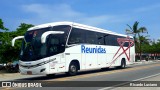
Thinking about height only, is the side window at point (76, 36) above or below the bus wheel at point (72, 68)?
above

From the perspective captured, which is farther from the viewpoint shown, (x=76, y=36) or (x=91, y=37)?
(x=91, y=37)

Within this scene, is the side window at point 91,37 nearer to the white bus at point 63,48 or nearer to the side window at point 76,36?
the white bus at point 63,48

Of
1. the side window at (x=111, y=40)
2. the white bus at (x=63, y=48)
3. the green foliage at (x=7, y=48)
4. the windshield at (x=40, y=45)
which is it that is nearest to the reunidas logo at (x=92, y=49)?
the white bus at (x=63, y=48)

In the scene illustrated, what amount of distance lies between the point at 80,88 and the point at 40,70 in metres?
5.70

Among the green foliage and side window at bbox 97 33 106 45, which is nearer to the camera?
side window at bbox 97 33 106 45

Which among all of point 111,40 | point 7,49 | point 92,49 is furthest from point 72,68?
point 7,49

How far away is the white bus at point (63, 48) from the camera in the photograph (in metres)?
19.3

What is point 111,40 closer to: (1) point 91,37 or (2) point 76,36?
(1) point 91,37

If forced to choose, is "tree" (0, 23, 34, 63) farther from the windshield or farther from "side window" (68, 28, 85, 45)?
the windshield

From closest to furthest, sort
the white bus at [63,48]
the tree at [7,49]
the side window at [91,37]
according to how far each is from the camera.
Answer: the white bus at [63,48] → the side window at [91,37] → the tree at [7,49]

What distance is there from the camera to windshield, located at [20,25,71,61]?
63.3 feet

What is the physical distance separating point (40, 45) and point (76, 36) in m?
3.59

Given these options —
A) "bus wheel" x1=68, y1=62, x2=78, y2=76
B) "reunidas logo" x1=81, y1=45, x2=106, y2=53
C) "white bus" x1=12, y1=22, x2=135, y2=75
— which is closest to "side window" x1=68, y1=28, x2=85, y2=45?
"white bus" x1=12, y1=22, x2=135, y2=75

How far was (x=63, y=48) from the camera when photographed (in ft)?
67.9
